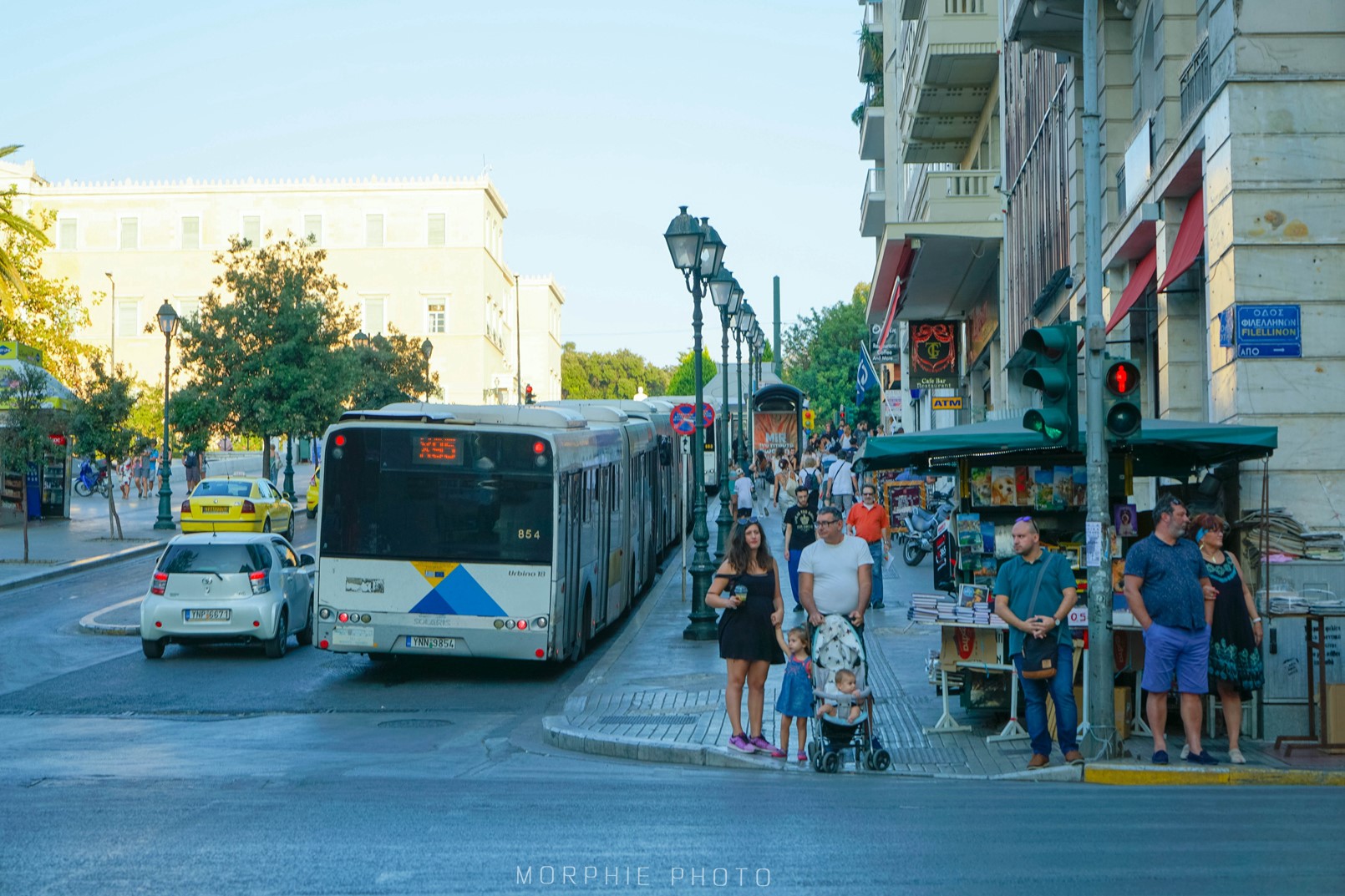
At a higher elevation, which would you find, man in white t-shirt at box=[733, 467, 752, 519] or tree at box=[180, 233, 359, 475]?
tree at box=[180, 233, 359, 475]

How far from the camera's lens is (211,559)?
1939cm

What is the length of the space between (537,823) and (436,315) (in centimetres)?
9704

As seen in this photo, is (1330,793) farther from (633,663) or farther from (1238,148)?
(633,663)

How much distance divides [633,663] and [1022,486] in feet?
18.1

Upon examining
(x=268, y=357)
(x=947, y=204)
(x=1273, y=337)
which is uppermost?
(x=947, y=204)

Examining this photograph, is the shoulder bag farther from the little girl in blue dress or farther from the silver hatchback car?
the silver hatchback car

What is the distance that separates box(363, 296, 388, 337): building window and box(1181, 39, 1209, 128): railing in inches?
3506

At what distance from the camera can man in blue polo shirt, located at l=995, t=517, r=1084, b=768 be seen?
10930 mm

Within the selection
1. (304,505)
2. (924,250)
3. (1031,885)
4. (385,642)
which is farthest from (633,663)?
(304,505)

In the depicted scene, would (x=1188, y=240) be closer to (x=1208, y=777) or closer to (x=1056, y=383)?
(x=1056, y=383)

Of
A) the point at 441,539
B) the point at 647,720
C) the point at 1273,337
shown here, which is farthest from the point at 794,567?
the point at 1273,337

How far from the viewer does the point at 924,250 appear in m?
31.5

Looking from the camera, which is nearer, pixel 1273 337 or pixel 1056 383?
pixel 1056 383

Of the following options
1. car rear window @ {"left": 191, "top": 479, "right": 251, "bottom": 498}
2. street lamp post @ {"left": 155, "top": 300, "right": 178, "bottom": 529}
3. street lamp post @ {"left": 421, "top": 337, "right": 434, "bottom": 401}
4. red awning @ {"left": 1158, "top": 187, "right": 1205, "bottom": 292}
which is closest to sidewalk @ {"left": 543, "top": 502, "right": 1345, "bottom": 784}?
red awning @ {"left": 1158, "top": 187, "right": 1205, "bottom": 292}
